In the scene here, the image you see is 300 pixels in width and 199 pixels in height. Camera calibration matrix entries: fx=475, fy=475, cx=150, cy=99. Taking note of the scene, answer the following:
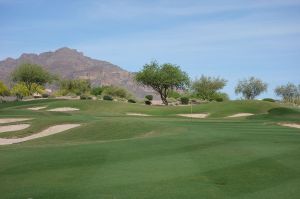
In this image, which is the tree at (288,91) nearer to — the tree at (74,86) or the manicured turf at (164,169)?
the tree at (74,86)

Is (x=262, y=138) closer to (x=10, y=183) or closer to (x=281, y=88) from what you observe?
(x=10, y=183)

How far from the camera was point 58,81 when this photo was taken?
14025 centimetres

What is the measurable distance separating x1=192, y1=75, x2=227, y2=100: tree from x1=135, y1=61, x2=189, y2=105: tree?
26.2 meters

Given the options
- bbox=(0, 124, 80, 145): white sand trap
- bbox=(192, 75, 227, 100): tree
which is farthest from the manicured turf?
bbox=(192, 75, 227, 100): tree

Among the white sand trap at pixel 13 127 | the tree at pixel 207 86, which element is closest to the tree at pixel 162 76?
the tree at pixel 207 86

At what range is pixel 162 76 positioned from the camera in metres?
90.1

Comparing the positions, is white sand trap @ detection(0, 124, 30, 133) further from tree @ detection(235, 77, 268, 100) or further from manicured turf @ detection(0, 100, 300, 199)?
tree @ detection(235, 77, 268, 100)

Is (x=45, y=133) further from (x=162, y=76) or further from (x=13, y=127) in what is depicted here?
(x=162, y=76)

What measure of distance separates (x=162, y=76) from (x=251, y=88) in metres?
50.3

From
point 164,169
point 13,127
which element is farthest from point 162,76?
point 164,169

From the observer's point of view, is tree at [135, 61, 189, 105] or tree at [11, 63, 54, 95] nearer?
tree at [135, 61, 189, 105]

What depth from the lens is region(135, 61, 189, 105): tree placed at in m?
90.7

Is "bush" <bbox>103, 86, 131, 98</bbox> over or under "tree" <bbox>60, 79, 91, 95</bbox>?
under

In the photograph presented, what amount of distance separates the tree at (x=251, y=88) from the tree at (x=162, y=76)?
43.3 metres
